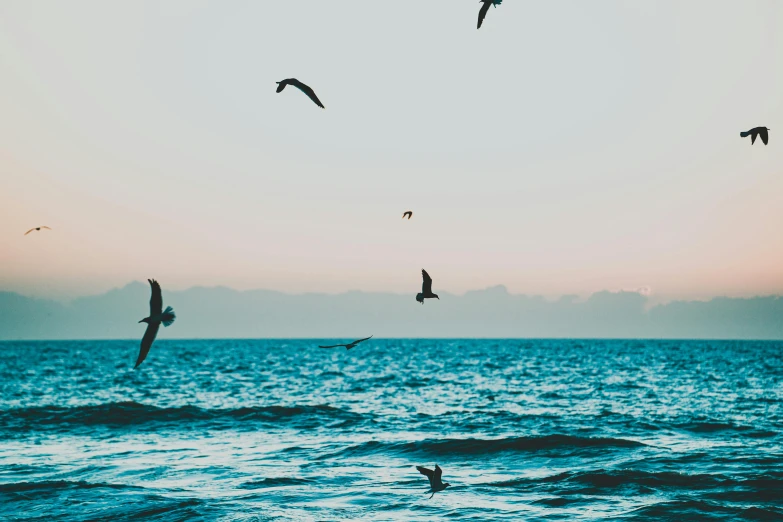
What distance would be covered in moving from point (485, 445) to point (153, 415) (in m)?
14.3

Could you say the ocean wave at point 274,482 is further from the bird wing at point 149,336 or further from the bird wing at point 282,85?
the bird wing at point 282,85

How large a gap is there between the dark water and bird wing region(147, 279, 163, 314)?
236 inches

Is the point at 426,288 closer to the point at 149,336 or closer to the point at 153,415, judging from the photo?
the point at 149,336

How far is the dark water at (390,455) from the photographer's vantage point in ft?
44.0

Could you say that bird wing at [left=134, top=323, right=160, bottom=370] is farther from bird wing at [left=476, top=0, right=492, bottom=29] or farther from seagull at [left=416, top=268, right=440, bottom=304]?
bird wing at [left=476, top=0, right=492, bottom=29]

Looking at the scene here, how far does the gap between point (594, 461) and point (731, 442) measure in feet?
18.5

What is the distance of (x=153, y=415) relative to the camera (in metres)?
28.2

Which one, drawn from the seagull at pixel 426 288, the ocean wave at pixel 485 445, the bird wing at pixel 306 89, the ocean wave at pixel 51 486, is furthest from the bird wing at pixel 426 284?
the ocean wave at pixel 485 445

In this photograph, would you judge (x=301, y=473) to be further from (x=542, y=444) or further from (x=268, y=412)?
(x=268, y=412)

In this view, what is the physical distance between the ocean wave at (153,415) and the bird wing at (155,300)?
729 inches

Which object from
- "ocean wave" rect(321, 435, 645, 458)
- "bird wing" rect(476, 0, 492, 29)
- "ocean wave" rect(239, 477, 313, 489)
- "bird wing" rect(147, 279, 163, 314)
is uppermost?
"bird wing" rect(476, 0, 492, 29)

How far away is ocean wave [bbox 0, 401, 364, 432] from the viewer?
2595 cm

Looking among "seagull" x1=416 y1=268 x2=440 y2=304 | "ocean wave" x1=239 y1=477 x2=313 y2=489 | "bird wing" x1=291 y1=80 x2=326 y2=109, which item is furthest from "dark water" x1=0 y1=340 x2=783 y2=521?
"bird wing" x1=291 y1=80 x2=326 y2=109

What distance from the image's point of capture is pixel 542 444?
20469mm
